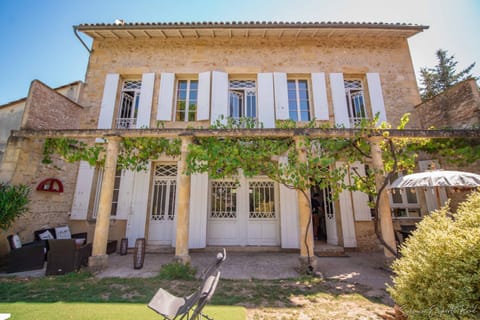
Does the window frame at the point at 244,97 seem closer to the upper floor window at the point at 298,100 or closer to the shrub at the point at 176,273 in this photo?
the upper floor window at the point at 298,100

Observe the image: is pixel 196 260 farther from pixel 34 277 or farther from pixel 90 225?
pixel 90 225

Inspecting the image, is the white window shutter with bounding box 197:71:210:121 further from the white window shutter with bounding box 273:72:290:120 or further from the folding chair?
the folding chair

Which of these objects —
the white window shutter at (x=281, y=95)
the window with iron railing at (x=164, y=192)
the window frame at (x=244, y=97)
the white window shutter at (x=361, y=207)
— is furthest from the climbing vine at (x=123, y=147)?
the white window shutter at (x=361, y=207)

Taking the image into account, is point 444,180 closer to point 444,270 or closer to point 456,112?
point 444,270

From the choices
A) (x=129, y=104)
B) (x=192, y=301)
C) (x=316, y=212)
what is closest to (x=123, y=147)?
(x=129, y=104)

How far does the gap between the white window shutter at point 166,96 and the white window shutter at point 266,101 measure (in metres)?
2.99

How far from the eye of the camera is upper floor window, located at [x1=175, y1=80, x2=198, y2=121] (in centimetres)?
725

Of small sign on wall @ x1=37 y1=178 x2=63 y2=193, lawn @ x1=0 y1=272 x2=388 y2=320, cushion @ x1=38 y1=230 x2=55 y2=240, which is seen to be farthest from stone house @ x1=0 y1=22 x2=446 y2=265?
lawn @ x1=0 y1=272 x2=388 y2=320

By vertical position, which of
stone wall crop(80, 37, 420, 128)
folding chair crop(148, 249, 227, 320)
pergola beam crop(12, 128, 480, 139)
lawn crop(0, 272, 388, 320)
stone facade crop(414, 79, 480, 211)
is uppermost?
stone wall crop(80, 37, 420, 128)

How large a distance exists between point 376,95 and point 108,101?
29.8 ft

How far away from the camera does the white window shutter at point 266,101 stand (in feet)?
22.2

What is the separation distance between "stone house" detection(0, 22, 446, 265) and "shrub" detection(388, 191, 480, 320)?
14.0 feet

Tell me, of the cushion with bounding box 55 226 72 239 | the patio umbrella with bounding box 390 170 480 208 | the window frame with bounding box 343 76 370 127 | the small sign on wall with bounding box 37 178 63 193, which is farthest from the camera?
the window frame with bounding box 343 76 370 127

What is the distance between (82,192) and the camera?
20.8 ft
